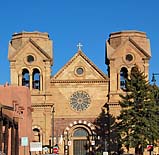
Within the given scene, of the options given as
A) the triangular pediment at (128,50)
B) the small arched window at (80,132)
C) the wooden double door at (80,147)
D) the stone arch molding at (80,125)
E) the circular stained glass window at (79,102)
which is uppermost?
the triangular pediment at (128,50)

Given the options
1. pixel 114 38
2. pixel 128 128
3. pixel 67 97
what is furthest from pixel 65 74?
pixel 128 128

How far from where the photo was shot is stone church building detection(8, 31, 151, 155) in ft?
263

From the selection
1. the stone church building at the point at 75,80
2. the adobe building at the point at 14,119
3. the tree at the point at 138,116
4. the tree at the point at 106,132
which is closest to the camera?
the adobe building at the point at 14,119

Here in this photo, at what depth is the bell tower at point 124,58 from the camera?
80.4 m

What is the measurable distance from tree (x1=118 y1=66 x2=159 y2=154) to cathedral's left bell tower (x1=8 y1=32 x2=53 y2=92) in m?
12.9

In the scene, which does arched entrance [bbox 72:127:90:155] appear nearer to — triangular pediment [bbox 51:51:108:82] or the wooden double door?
the wooden double door

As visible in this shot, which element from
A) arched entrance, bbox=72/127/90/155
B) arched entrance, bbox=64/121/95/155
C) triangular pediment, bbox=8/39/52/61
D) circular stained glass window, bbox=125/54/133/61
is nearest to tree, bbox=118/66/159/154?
circular stained glass window, bbox=125/54/133/61

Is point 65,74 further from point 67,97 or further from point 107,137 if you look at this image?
point 107,137

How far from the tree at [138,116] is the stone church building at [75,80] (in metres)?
8.42

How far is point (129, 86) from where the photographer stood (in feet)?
235

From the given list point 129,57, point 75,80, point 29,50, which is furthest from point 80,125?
point 29,50

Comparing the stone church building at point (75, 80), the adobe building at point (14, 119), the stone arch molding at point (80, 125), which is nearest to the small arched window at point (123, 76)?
the stone church building at point (75, 80)

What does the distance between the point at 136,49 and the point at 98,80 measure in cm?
629

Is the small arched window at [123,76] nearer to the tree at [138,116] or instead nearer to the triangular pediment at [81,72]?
the triangular pediment at [81,72]
